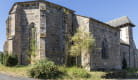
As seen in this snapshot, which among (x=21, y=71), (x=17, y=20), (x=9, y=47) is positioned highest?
(x=17, y=20)

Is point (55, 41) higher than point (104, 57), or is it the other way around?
point (55, 41)

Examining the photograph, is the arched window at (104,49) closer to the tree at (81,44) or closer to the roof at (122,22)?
the tree at (81,44)

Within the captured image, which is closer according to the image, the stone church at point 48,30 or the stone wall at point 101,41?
the stone church at point 48,30

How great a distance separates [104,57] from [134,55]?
43.7 feet

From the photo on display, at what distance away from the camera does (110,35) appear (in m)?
28.0

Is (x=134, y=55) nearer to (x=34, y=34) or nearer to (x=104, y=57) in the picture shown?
(x=104, y=57)

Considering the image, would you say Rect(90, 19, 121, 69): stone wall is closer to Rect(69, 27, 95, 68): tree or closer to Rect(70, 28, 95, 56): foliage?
Rect(69, 27, 95, 68): tree

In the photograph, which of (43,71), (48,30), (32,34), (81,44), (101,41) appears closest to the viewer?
(43,71)

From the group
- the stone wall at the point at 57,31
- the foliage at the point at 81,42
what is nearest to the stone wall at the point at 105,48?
the foliage at the point at 81,42

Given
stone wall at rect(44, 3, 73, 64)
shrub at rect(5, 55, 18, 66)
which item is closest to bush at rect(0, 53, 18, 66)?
shrub at rect(5, 55, 18, 66)

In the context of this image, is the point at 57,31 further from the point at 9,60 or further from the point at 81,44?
the point at 9,60

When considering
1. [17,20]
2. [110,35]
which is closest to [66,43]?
[17,20]

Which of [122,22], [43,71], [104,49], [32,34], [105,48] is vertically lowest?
[43,71]

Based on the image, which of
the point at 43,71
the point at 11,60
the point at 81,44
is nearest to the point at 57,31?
the point at 81,44
